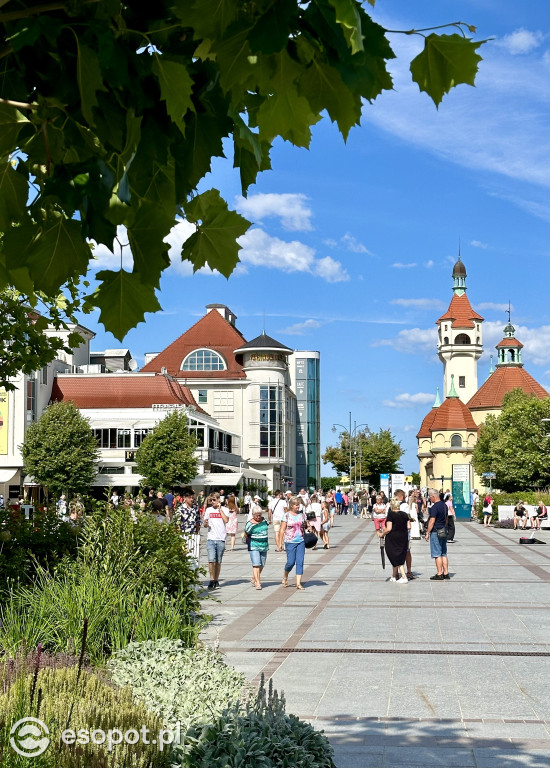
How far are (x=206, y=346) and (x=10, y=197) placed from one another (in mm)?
98803

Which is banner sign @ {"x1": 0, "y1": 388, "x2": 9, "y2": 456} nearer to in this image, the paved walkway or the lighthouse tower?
the paved walkway

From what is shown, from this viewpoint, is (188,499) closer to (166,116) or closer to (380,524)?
(380,524)

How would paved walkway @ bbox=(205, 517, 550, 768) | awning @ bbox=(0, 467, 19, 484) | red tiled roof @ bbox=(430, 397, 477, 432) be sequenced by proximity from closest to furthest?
paved walkway @ bbox=(205, 517, 550, 768), awning @ bbox=(0, 467, 19, 484), red tiled roof @ bbox=(430, 397, 477, 432)

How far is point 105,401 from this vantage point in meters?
77.8

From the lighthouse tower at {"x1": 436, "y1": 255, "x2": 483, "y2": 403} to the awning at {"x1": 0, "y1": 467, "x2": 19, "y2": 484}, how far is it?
93874 millimetres

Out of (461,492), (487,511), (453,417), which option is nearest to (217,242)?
(487,511)

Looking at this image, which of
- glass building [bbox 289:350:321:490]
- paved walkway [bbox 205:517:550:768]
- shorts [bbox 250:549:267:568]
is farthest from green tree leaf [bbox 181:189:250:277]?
glass building [bbox 289:350:321:490]

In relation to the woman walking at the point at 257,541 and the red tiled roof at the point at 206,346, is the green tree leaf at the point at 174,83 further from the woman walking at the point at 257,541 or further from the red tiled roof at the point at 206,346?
the red tiled roof at the point at 206,346

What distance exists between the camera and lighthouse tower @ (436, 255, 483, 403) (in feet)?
482

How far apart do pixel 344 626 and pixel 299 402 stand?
115 m

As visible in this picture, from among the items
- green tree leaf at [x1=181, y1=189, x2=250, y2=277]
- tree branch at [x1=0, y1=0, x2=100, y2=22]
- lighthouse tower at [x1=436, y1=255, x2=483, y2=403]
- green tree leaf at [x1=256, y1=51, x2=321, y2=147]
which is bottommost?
green tree leaf at [x1=181, y1=189, x2=250, y2=277]

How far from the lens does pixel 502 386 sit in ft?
Answer: 416

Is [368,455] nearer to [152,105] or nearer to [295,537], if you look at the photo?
[295,537]

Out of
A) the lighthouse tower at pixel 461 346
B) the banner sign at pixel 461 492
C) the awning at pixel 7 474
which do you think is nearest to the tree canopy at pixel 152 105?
the banner sign at pixel 461 492
